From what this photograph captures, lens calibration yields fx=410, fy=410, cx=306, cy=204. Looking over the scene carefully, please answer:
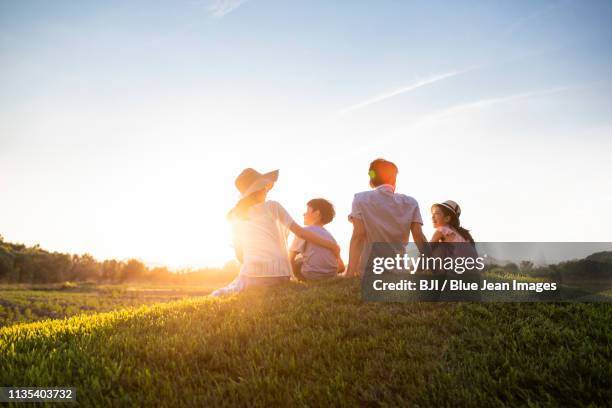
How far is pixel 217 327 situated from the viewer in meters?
5.41

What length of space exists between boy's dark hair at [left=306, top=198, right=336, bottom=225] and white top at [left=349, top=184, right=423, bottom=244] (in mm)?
672

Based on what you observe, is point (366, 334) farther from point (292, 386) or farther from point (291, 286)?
point (291, 286)

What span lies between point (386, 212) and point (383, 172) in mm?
887

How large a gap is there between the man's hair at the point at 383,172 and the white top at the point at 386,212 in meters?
0.16

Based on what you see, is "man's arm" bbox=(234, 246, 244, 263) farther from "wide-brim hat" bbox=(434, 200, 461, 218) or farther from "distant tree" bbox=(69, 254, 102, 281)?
"distant tree" bbox=(69, 254, 102, 281)


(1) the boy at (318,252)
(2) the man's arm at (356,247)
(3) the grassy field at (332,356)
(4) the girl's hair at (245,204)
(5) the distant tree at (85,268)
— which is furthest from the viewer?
(5) the distant tree at (85,268)

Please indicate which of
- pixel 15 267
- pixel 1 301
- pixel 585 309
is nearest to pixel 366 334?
pixel 585 309

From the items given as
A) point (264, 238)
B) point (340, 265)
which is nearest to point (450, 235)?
point (340, 265)

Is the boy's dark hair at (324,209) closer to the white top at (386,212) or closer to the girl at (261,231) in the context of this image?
the white top at (386,212)

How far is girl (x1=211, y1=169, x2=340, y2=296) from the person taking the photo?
27.5 ft

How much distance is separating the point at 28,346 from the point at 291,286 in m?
4.40

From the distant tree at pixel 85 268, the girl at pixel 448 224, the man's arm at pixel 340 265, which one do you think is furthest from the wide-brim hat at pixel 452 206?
the distant tree at pixel 85 268

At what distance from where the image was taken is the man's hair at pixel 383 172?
29.2ft

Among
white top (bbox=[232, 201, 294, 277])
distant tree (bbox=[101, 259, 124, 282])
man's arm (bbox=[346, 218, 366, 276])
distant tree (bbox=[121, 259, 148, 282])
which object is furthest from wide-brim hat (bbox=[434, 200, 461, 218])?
distant tree (bbox=[121, 259, 148, 282])
